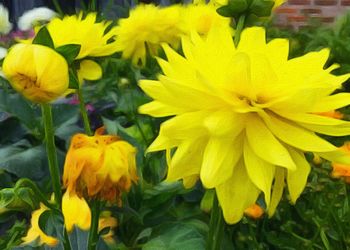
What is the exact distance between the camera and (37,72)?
0.87 m

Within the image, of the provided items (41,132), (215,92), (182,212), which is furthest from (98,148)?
(41,132)

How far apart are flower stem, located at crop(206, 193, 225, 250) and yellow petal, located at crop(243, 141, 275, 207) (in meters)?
0.08

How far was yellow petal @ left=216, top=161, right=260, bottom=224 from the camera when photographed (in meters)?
0.79

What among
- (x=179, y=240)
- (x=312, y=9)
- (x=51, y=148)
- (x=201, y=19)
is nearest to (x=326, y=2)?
(x=312, y=9)

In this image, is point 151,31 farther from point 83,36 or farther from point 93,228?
point 93,228

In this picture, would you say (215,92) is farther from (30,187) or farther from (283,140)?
(30,187)

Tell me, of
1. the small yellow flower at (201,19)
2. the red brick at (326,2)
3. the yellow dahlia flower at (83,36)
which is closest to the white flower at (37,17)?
the small yellow flower at (201,19)

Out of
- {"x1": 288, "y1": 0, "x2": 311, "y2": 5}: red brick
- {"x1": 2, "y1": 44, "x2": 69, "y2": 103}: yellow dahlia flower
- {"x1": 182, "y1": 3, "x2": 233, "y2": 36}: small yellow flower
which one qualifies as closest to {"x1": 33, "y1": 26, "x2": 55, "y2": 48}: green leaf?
{"x1": 2, "y1": 44, "x2": 69, "y2": 103}: yellow dahlia flower

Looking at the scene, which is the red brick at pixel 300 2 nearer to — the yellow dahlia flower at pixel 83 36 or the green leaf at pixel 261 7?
the yellow dahlia flower at pixel 83 36

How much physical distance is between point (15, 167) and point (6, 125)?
29 cm

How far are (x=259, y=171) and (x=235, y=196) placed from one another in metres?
0.03

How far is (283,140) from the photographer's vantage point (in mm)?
815

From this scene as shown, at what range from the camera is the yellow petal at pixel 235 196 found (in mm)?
795

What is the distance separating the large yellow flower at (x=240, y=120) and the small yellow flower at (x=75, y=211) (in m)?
0.21
